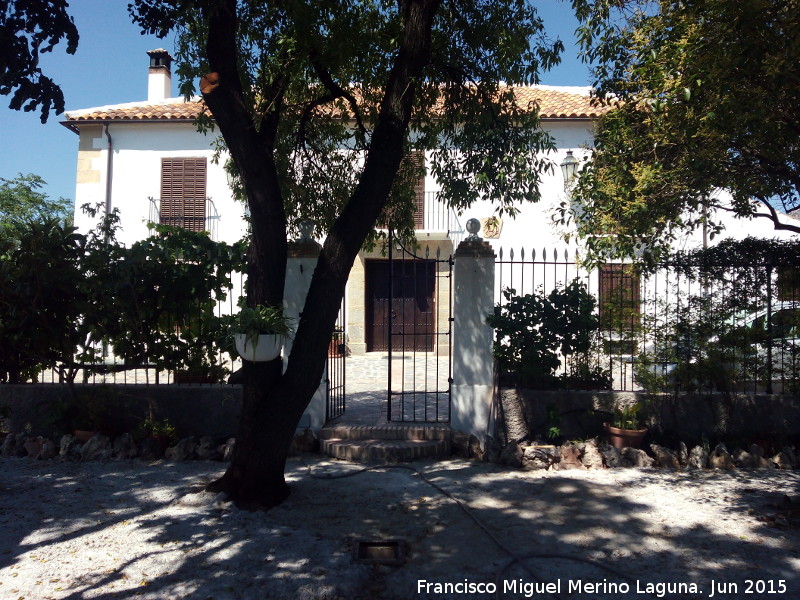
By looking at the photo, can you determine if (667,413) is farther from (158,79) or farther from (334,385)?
(158,79)

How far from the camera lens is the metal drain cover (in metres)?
4.36

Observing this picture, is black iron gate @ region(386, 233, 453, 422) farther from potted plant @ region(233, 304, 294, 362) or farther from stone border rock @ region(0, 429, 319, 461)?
potted plant @ region(233, 304, 294, 362)

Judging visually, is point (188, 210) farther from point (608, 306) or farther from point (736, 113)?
point (736, 113)

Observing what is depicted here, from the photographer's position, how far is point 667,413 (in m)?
7.04

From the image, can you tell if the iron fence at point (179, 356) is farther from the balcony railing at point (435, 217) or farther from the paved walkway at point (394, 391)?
the balcony railing at point (435, 217)

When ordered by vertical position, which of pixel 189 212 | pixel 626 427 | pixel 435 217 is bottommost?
pixel 626 427

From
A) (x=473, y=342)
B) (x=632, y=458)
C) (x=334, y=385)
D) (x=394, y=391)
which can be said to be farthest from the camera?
(x=394, y=391)

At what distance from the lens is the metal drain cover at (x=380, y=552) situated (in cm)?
436

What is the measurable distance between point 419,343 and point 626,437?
9.65m

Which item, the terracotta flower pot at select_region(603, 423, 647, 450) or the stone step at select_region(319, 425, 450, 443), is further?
the stone step at select_region(319, 425, 450, 443)

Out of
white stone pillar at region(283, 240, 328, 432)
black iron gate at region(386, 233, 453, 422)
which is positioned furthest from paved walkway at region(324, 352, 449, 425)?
white stone pillar at region(283, 240, 328, 432)

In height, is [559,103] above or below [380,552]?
above

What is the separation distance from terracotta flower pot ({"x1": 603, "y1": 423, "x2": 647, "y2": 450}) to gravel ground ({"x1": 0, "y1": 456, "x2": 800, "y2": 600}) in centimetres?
45

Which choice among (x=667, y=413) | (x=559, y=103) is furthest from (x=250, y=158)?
(x=559, y=103)
